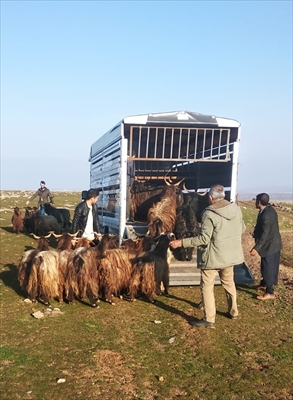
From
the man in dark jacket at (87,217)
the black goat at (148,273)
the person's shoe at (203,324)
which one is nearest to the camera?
the person's shoe at (203,324)

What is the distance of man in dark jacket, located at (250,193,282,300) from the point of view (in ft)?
26.2

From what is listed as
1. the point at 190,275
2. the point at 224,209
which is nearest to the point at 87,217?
the point at 190,275

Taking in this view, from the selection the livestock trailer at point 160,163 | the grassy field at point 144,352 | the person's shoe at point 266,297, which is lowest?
the grassy field at point 144,352

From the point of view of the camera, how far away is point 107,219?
40.5 ft

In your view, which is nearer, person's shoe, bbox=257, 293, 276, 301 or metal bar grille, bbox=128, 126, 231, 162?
person's shoe, bbox=257, 293, 276, 301

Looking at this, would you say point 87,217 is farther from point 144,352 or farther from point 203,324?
point 144,352

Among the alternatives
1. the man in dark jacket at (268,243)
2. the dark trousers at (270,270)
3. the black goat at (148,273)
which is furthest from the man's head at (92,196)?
the dark trousers at (270,270)

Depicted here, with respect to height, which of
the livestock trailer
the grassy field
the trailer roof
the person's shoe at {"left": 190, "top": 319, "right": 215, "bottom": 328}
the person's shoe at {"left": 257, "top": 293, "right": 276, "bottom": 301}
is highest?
the trailer roof

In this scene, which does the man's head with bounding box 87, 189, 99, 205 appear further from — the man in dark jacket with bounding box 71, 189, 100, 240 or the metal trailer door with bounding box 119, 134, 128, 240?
the metal trailer door with bounding box 119, 134, 128, 240

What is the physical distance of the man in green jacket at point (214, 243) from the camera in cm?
614

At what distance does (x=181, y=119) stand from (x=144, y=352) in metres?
5.87

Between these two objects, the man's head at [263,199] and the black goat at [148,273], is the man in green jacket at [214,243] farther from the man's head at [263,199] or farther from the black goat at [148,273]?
the man's head at [263,199]

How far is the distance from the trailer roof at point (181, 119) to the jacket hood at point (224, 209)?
385cm

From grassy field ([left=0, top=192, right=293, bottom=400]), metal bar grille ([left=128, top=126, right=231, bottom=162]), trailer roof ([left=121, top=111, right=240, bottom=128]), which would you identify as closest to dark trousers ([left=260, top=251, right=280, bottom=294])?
grassy field ([left=0, top=192, right=293, bottom=400])
